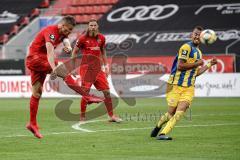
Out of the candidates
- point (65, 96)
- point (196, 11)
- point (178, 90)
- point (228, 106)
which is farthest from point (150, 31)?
point (178, 90)

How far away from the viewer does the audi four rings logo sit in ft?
121

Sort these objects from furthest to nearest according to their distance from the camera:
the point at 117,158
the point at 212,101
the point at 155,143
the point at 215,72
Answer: the point at 215,72
the point at 212,101
the point at 155,143
the point at 117,158

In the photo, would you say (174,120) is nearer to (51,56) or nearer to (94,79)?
(51,56)

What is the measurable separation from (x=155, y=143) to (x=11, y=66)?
20.3 meters

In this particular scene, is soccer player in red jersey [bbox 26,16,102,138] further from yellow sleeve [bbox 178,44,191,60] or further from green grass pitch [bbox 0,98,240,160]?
yellow sleeve [bbox 178,44,191,60]

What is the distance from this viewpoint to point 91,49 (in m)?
17.0

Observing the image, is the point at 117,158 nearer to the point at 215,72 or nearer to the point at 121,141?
the point at 121,141

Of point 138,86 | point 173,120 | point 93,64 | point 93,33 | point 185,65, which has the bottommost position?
point 138,86

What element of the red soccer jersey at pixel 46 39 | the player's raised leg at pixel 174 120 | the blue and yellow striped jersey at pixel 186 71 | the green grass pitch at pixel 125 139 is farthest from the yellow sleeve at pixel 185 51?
the red soccer jersey at pixel 46 39

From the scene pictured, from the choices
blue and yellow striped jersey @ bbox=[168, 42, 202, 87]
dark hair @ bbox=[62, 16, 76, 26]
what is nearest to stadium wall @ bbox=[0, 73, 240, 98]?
blue and yellow striped jersey @ bbox=[168, 42, 202, 87]

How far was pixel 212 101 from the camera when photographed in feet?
82.1

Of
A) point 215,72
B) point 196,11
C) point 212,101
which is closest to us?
point 212,101

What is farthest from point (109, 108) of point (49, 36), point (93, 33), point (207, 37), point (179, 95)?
point (207, 37)

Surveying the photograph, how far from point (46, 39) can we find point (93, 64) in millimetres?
4574
